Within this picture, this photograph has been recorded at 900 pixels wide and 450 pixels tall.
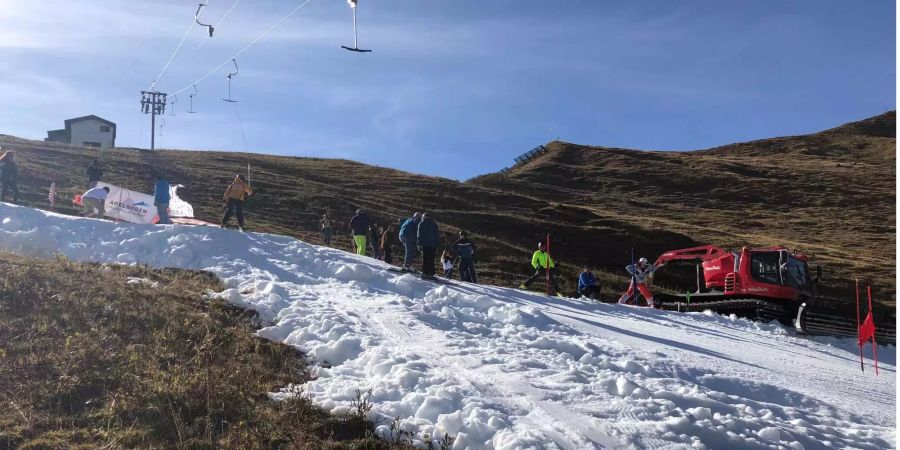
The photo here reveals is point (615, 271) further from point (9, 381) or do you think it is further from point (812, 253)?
point (9, 381)

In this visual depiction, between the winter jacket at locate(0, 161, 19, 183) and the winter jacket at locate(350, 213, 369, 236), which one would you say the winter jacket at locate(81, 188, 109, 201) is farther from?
the winter jacket at locate(350, 213, 369, 236)

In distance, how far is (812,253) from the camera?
43.3 m

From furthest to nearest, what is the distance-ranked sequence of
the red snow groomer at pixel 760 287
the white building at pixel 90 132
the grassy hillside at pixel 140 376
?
the white building at pixel 90 132
the red snow groomer at pixel 760 287
the grassy hillside at pixel 140 376

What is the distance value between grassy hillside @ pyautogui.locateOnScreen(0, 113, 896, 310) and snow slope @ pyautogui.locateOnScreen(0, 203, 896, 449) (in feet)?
42.3

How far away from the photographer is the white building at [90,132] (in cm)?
6850

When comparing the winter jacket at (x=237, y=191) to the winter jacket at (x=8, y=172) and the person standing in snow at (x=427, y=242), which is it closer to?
the person standing in snow at (x=427, y=242)

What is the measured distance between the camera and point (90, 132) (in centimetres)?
6944

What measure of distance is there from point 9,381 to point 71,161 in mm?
41702

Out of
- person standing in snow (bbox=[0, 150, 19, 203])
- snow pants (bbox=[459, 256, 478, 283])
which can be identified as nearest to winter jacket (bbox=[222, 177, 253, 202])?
snow pants (bbox=[459, 256, 478, 283])

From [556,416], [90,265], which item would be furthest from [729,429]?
[90,265]

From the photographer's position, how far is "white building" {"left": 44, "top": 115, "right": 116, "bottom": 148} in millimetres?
68500

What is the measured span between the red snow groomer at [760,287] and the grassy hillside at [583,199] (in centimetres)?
714

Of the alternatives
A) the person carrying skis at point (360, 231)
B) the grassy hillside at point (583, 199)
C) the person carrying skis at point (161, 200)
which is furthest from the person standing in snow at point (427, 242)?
the grassy hillside at point (583, 199)

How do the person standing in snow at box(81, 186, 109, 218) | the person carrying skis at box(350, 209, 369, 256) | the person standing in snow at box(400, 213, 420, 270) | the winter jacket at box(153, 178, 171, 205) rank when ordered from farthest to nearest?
the person standing in snow at box(81, 186, 109, 218), the person carrying skis at box(350, 209, 369, 256), the winter jacket at box(153, 178, 171, 205), the person standing in snow at box(400, 213, 420, 270)
